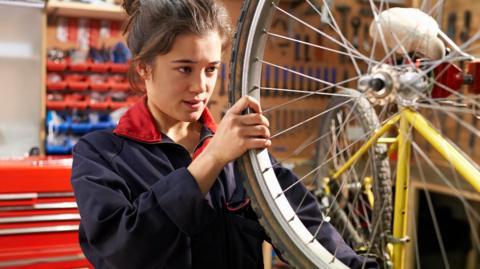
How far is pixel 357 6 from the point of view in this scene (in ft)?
7.95

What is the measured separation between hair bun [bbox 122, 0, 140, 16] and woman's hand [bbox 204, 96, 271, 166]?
0.27m

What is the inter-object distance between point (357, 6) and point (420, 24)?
1647 mm

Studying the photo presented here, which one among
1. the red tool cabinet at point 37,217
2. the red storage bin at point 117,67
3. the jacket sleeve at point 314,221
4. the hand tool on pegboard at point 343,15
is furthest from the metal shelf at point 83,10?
the jacket sleeve at point 314,221

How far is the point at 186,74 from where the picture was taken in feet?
2.39

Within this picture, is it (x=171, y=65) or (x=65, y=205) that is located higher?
(x=171, y=65)

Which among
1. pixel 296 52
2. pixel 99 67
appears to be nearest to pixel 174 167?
pixel 99 67

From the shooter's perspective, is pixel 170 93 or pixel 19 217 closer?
pixel 170 93

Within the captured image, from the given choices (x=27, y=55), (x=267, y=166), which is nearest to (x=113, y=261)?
(x=267, y=166)

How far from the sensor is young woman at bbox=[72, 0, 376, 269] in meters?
0.64

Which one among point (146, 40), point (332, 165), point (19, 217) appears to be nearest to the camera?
point (146, 40)

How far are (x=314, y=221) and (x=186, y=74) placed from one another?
296 mm

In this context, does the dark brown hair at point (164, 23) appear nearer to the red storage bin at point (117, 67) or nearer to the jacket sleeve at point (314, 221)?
the jacket sleeve at point (314, 221)

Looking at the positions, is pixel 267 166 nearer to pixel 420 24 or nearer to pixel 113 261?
pixel 113 261

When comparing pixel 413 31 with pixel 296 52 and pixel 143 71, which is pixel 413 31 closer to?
pixel 143 71
